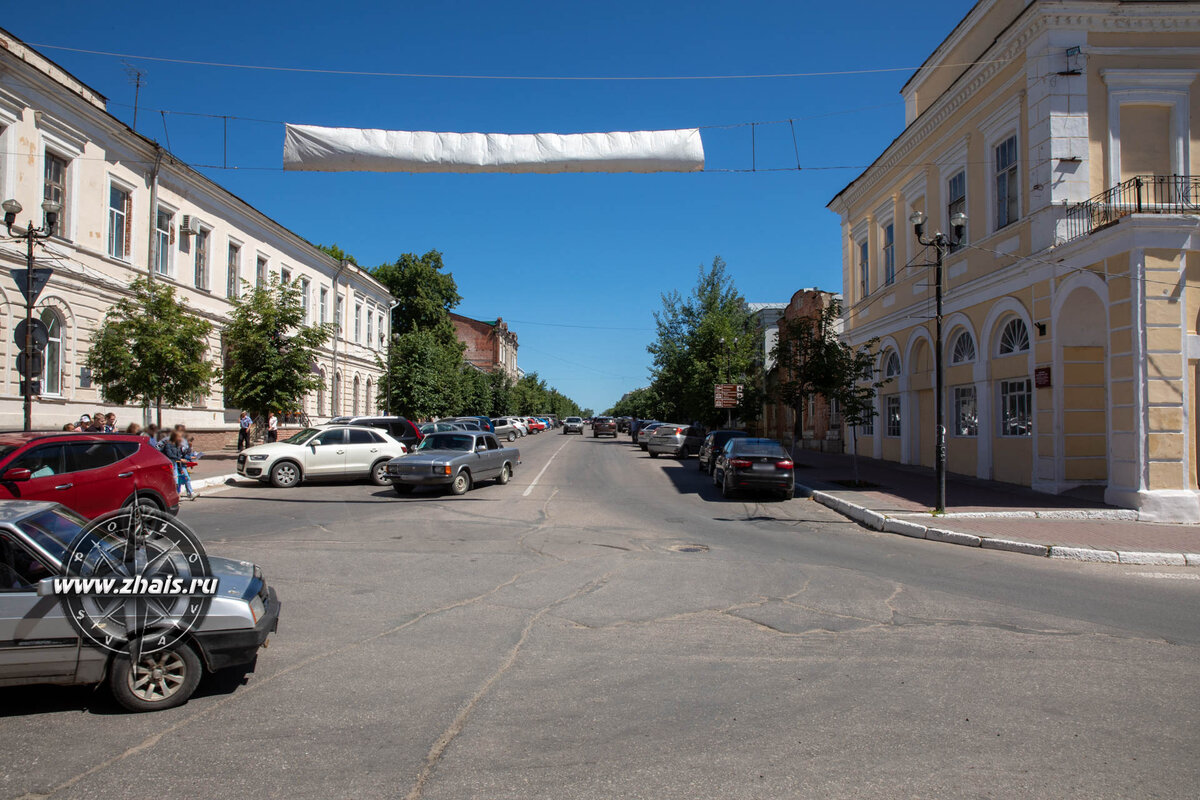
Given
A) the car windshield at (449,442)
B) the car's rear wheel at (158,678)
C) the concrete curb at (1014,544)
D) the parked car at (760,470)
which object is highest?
the car windshield at (449,442)

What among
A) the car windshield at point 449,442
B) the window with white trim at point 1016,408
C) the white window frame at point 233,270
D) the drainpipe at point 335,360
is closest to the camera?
the window with white trim at point 1016,408

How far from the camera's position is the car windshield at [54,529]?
15.3 feet

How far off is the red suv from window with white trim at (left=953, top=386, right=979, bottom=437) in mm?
19686

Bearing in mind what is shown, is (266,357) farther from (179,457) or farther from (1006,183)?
(1006,183)

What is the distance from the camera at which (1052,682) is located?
5.40 metres

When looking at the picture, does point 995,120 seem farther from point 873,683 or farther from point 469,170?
point 873,683

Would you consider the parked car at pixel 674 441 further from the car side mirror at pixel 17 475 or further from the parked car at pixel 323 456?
the car side mirror at pixel 17 475

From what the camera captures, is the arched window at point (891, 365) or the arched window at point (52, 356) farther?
the arched window at point (891, 365)

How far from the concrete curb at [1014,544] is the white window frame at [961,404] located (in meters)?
7.19

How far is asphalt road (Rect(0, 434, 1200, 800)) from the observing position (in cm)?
389

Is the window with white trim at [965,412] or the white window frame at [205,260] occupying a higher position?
the white window frame at [205,260]

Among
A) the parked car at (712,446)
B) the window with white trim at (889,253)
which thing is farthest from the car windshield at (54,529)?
the window with white trim at (889,253)

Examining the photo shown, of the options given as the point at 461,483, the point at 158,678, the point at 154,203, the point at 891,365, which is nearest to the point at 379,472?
the point at 461,483

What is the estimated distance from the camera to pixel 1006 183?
1911 centimetres
